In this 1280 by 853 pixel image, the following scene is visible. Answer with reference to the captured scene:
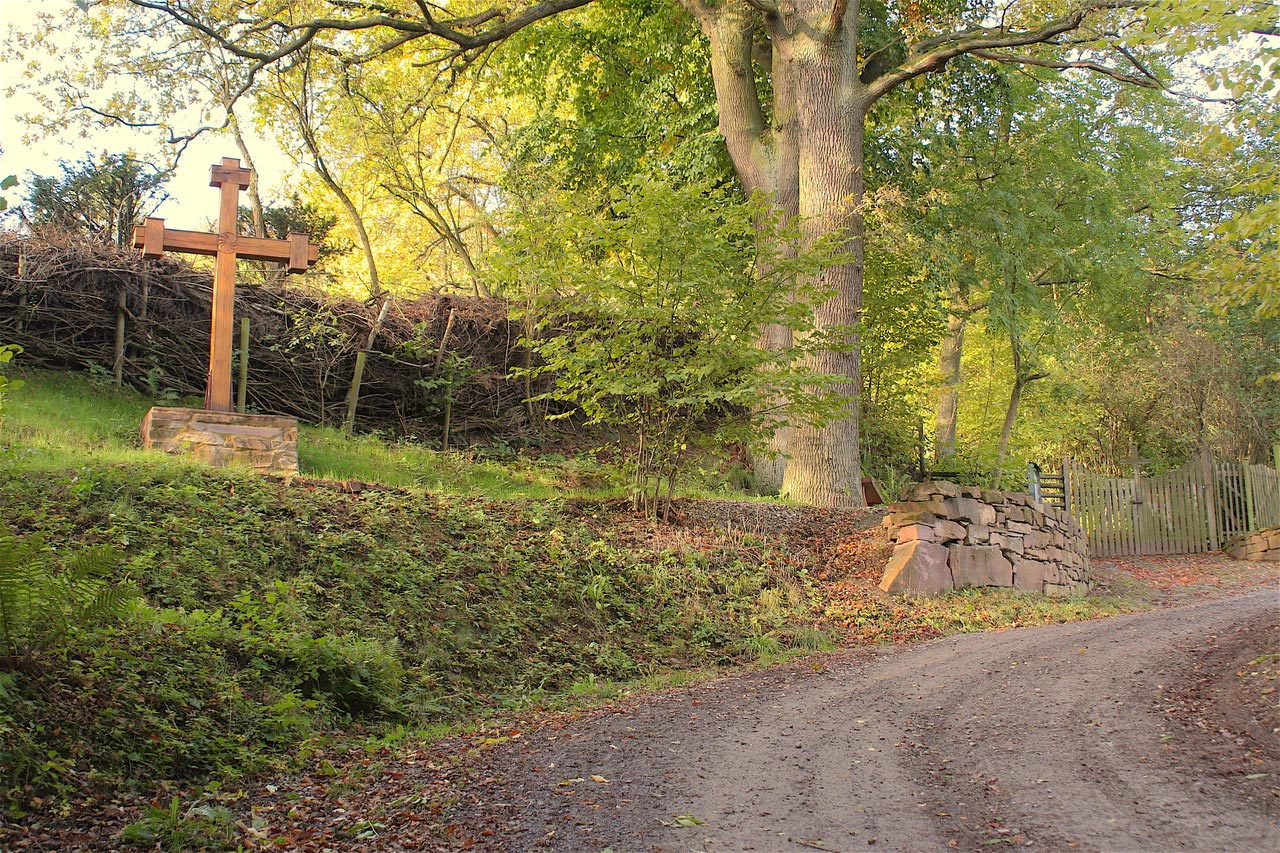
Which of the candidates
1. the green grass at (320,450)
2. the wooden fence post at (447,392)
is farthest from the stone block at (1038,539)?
the wooden fence post at (447,392)

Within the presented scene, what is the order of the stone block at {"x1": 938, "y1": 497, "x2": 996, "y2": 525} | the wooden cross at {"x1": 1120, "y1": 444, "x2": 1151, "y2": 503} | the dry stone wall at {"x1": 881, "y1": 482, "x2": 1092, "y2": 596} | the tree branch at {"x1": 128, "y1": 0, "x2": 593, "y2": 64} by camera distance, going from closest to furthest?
the dry stone wall at {"x1": 881, "y1": 482, "x2": 1092, "y2": 596}
the stone block at {"x1": 938, "y1": 497, "x2": 996, "y2": 525}
the tree branch at {"x1": 128, "y1": 0, "x2": 593, "y2": 64}
the wooden cross at {"x1": 1120, "y1": 444, "x2": 1151, "y2": 503}

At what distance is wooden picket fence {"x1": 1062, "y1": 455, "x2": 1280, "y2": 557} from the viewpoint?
644 inches

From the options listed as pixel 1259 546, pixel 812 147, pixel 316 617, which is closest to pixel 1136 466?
pixel 1259 546

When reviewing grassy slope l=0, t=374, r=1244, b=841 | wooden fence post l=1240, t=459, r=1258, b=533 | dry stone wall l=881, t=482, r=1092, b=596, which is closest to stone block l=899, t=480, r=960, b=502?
dry stone wall l=881, t=482, r=1092, b=596

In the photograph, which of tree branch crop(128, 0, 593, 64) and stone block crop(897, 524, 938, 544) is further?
tree branch crop(128, 0, 593, 64)

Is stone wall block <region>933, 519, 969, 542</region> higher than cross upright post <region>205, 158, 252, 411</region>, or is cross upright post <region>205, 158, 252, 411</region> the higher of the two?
cross upright post <region>205, 158, 252, 411</region>

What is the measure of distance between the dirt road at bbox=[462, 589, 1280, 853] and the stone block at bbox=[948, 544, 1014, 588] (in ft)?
11.6

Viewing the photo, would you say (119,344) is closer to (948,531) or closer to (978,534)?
(948,531)

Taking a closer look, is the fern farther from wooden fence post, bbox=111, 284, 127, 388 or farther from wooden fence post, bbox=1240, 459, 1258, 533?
wooden fence post, bbox=1240, 459, 1258, 533

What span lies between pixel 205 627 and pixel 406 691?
4.09 ft

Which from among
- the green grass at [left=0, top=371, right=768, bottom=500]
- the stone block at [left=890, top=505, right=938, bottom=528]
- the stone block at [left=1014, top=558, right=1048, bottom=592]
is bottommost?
the stone block at [left=1014, top=558, right=1048, bottom=592]

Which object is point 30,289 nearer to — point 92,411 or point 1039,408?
point 92,411

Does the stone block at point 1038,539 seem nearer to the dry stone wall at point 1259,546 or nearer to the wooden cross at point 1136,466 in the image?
A: the wooden cross at point 1136,466

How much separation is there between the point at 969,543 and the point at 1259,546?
29.1 ft
